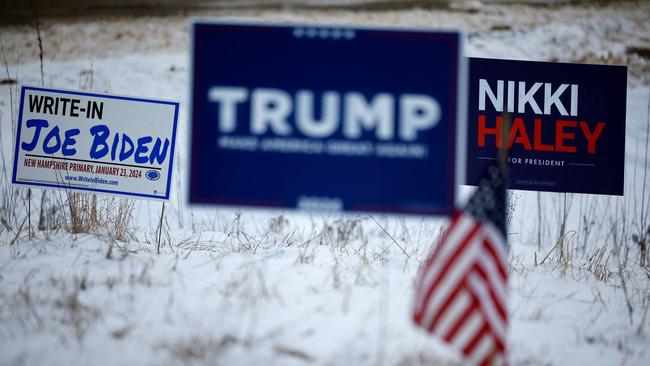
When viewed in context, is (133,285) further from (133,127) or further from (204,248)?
(133,127)

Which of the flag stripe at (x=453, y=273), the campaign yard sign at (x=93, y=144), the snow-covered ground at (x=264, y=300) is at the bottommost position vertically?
the snow-covered ground at (x=264, y=300)

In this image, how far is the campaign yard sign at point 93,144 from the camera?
140 inches

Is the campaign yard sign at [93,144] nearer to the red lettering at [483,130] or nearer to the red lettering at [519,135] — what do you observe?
the red lettering at [483,130]

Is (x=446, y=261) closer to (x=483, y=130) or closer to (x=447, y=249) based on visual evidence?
(x=447, y=249)

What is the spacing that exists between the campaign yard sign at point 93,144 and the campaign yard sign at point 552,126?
2.78 m

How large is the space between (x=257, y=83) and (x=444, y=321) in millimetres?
1524

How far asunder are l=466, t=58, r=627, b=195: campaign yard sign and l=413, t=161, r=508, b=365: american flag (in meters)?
1.98

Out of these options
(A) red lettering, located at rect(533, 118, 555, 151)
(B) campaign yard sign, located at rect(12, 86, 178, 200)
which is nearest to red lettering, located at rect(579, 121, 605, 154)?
(A) red lettering, located at rect(533, 118, 555, 151)

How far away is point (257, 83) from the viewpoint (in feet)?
7.48

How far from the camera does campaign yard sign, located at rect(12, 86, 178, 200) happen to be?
140 inches

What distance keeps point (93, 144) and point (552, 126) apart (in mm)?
4035

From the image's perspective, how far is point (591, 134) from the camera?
3848mm

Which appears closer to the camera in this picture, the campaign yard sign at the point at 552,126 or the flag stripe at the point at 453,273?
the flag stripe at the point at 453,273

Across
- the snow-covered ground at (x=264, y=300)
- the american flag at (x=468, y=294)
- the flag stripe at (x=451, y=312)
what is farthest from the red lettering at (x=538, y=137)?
the flag stripe at (x=451, y=312)
